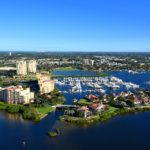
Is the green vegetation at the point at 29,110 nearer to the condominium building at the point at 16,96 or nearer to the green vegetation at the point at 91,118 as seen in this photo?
the condominium building at the point at 16,96

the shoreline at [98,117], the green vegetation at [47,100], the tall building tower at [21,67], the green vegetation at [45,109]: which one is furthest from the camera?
the tall building tower at [21,67]

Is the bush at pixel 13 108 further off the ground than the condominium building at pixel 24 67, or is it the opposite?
the condominium building at pixel 24 67

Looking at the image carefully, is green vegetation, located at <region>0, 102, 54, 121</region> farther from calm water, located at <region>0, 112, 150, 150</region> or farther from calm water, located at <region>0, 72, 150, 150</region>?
calm water, located at <region>0, 112, 150, 150</region>

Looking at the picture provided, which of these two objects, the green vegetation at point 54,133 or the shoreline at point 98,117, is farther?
the shoreline at point 98,117

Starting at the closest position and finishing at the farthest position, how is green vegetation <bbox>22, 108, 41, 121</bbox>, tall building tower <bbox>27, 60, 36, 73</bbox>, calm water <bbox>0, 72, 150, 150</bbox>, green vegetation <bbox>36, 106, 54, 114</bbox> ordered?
1. calm water <bbox>0, 72, 150, 150</bbox>
2. green vegetation <bbox>22, 108, 41, 121</bbox>
3. green vegetation <bbox>36, 106, 54, 114</bbox>
4. tall building tower <bbox>27, 60, 36, 73</bbox>

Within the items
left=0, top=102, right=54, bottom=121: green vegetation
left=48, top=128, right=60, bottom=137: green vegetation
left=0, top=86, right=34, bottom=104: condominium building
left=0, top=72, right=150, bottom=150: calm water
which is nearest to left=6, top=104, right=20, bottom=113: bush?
left=0, top=102, right=54, bottom=121: green vegetation

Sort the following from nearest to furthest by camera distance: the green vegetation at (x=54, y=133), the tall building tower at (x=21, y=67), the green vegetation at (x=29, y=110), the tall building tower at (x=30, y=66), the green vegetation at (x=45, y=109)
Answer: the green vegetation at (x=54, y=133), the green vegetation at (x=29, y=110), the green vegetation at (x=45, y=109), the tall building tower at (x=21, y=67), the tall building tower at (x=30, y=66)

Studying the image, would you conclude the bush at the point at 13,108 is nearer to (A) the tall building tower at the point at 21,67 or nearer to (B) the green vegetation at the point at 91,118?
(B) the green vegetation at the point at 91,118

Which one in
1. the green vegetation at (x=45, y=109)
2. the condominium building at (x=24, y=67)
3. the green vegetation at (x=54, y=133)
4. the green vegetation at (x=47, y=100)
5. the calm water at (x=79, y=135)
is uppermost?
the condominium building at (x=24, y=67)

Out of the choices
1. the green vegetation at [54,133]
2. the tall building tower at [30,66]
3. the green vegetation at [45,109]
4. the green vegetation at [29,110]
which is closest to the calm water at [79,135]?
the green vegetation at [54,133]

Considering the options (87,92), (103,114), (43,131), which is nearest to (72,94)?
(87,92)
